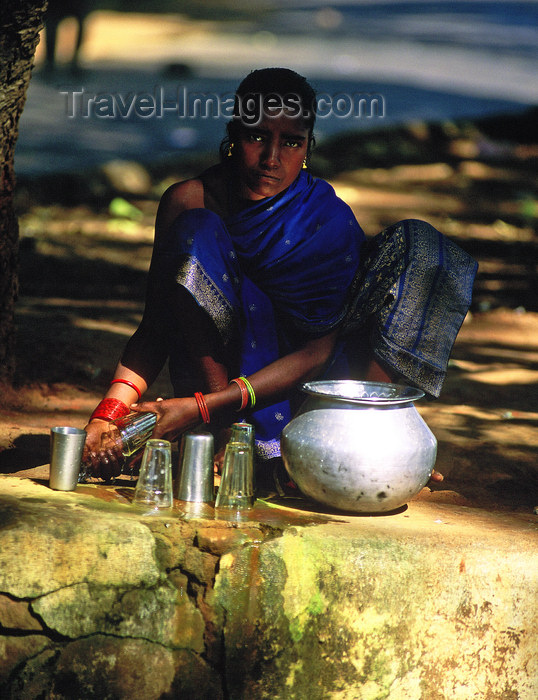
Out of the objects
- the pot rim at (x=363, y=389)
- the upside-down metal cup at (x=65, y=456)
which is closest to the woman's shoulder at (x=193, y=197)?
the pot rim at (x=363, y=389)

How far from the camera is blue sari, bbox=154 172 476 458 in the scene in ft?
10.6

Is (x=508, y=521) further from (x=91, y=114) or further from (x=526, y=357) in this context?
(x=91, y=114)

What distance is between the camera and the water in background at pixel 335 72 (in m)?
12.1

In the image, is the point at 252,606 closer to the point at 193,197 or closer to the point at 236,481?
the point at 236,481

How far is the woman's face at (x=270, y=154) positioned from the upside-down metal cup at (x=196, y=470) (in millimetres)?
919

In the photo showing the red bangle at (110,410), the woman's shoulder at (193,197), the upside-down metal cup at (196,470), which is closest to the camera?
the upside-down metal cup at (196,470)

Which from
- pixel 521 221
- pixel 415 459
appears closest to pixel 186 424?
pixel 415 459

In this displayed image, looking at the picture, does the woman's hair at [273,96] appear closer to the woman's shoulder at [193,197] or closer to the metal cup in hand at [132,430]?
the woman's shoulder at [193,197]

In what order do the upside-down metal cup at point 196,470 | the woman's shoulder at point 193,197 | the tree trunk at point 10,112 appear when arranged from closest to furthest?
the upside-down metal cup at point 196,470
the woman's shoulder at point 193,197
the tree trunk at point 10,112

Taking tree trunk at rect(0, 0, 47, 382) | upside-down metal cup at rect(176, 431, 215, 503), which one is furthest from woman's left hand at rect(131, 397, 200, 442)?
tree trunk at rect(0, 0, 47, 382)

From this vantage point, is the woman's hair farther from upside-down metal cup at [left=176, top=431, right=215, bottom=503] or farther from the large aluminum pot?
upside-down metal cup at [left=176, top=431, right=215, bottom=503]

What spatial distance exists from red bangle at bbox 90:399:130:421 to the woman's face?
0.84 meters

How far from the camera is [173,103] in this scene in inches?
603

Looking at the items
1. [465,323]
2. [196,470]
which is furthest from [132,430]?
[465,323]
